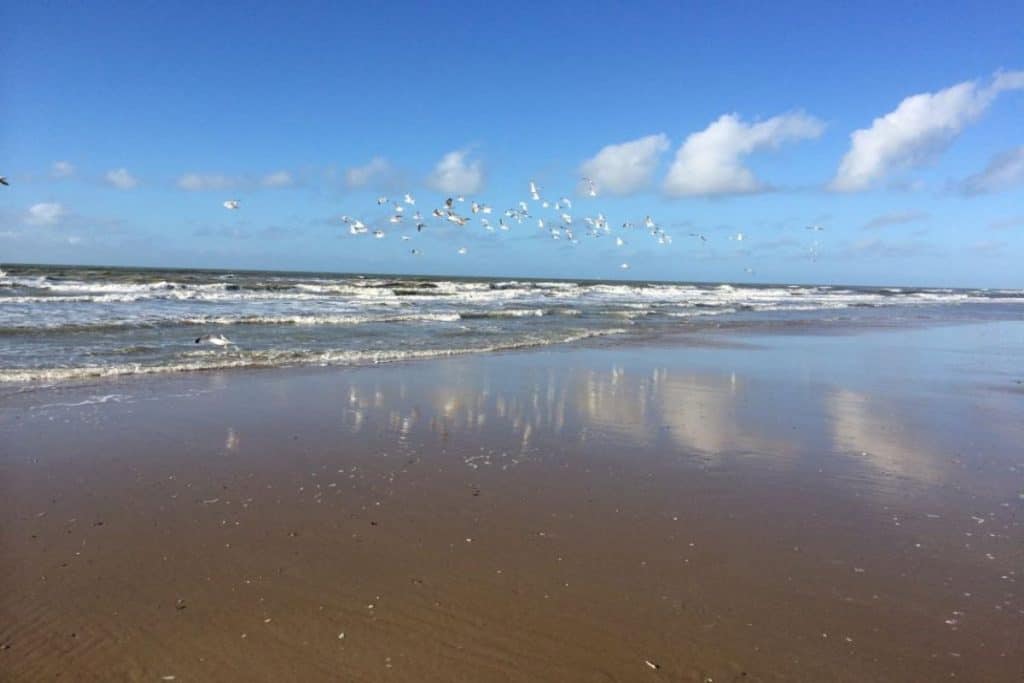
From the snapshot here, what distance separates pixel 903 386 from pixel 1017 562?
9220 mm

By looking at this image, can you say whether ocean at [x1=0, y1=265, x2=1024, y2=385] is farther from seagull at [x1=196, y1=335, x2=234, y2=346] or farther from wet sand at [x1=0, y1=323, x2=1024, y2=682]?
wet sand at [x1=0, y1=323, x2=1024, y2=682]

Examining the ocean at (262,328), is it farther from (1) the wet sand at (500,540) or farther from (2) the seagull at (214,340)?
(1) the wet sand at (500,540)

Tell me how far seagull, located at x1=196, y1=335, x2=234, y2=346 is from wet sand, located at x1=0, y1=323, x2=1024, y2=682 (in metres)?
6.19

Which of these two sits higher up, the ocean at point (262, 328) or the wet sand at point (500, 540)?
the wet sand at point (500, 540)

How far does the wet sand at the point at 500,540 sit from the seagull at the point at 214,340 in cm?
619

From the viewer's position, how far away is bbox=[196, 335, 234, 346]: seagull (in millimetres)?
16827

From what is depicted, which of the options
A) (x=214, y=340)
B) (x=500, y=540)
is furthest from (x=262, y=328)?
(x=500, y=540)

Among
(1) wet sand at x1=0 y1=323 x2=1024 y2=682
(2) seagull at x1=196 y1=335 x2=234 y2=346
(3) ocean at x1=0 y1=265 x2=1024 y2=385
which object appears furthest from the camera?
(2) seagull at x1=196 y1=335 x2=234 y2=346

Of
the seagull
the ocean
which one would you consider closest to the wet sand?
the ocean

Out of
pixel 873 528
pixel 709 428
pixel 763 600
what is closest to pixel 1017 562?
pixel 873 528

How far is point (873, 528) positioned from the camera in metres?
5.65

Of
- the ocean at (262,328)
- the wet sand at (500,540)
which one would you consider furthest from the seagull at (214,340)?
the wet sand at (500,540)

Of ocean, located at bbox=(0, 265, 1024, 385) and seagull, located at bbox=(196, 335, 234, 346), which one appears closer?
ocean, located at bbox=(0, 265, 1024, 385)

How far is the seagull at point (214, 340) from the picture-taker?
55.2ft
